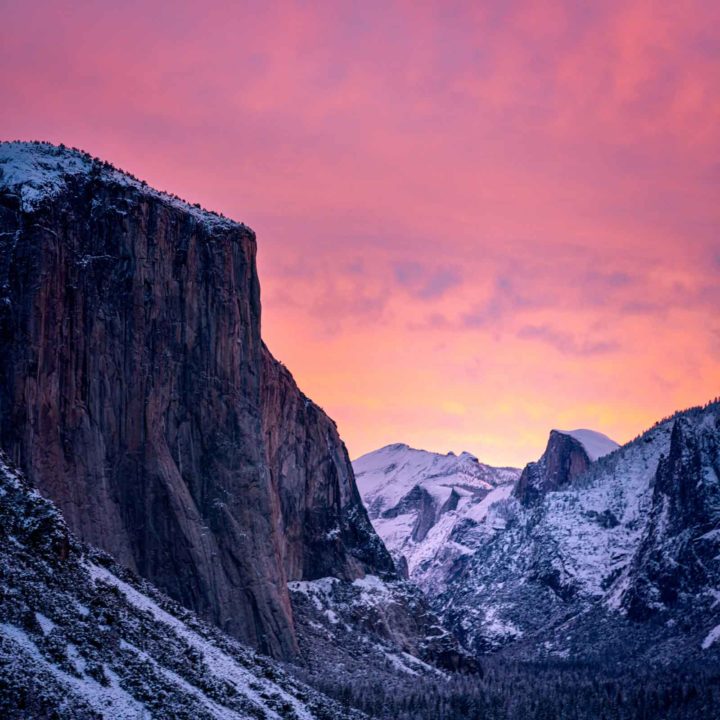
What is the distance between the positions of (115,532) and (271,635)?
3317 centimetres

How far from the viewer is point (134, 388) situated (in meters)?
182

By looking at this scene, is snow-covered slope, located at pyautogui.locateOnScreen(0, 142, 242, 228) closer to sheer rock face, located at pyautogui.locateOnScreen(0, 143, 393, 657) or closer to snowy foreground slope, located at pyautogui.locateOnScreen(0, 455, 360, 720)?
sheer rock face, located at pyautogui.locateOnScreen(0, 143, 393, 657)

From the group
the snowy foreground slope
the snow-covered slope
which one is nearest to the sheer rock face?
the snow-covered slope

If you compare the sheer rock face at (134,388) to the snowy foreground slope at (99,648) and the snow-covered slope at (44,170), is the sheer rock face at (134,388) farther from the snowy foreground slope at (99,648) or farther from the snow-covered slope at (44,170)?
the snowy foreground slope at (99,648)

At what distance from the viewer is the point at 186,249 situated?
641 feet

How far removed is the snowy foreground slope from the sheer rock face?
26618 millimetres

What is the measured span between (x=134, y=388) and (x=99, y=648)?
76.6m

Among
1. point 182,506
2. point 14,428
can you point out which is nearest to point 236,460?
point 182,506

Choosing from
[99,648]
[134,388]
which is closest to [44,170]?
[134,388]

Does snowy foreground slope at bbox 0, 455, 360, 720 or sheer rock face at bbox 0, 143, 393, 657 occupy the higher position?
sheer rock face at bbox 0, 143, 393, 657

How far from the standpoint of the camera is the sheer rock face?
165125 millimetres

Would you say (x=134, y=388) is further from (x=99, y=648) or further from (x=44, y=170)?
(x=99, y=648)

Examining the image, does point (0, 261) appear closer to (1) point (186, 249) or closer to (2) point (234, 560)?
(1) point (186, 249)

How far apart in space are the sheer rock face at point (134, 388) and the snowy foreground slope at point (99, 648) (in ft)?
87.3
